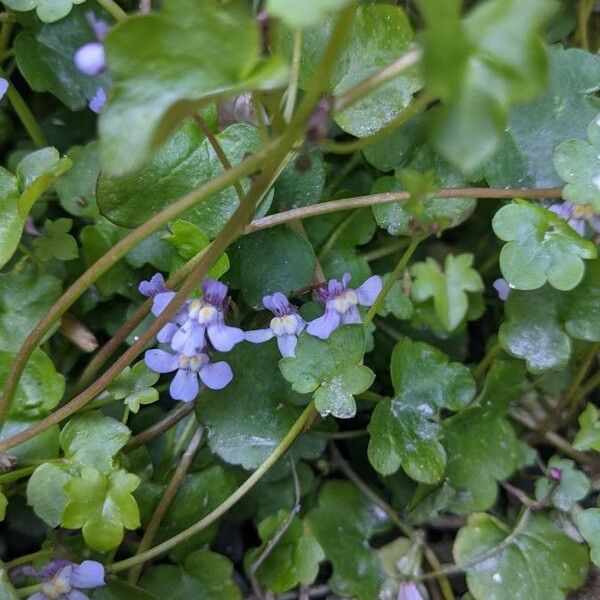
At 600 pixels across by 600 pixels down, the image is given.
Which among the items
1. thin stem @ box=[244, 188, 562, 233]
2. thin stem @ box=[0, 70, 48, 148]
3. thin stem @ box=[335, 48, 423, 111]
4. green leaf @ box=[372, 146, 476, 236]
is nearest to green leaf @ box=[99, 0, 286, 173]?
thin stem @ box=[335, 48, 423, 111]

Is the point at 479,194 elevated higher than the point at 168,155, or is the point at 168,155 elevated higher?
the point at 168,155

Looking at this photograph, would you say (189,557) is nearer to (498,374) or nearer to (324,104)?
(498,374)

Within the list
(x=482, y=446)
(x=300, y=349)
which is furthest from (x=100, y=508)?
(x=482, y=446)

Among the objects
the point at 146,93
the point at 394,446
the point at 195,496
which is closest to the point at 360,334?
the point at 394,446

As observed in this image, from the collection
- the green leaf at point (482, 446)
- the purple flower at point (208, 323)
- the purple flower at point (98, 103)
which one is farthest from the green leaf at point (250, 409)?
the purple flower at point (98, 103)

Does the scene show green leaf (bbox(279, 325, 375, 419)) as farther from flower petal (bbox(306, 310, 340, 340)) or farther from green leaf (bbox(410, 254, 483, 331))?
green leaf (bbox(410, 254, 483, 331))
